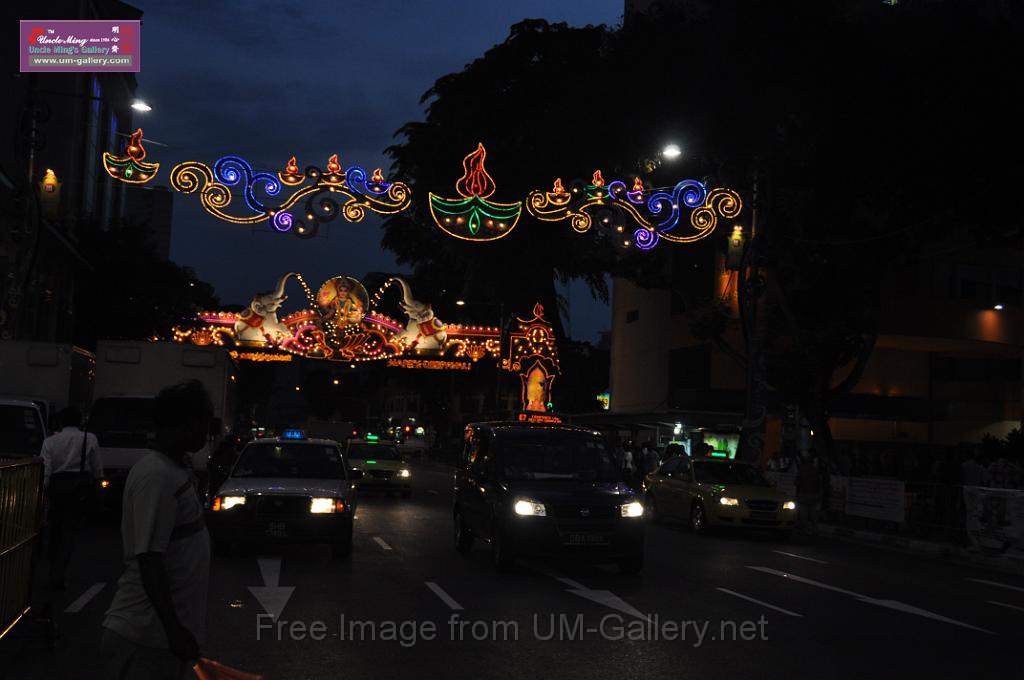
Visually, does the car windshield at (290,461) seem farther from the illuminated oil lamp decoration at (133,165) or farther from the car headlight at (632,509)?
the illuminated oil lamp decoration at (133,165)

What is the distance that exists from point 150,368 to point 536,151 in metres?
32.5

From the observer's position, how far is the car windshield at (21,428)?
1738 cm

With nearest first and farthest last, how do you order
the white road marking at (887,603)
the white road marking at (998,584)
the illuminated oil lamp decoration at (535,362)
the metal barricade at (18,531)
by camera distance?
the metal barricade at (18,531)
the white road marking at (887,603)
the white road marking at (998,584)
the illuminated oil lamp decoration at (535,362)

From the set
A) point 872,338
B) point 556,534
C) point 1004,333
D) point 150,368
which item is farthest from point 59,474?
point 1004,333

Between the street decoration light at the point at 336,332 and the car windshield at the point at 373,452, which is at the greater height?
the street decoration light at the point at 336,332

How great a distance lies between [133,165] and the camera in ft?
89.5

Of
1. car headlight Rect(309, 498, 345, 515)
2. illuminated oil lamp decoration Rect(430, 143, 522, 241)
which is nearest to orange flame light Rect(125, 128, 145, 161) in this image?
illuminated oil lamp decoration Rect(430, 143, 522, 241)

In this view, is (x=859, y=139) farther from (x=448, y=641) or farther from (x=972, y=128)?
(x=448, y=641)

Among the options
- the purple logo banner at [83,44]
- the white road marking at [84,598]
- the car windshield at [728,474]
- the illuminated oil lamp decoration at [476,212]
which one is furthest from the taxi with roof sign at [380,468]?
the white road marking at [84,598]

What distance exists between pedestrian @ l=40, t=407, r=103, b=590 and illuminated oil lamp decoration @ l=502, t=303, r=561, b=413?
36.4 m

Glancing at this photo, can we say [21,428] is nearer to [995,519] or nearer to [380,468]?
[380,468]

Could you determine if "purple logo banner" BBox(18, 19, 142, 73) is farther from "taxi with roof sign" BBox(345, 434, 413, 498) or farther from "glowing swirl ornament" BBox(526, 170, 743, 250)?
"glowing swirl ornament" BBox(526, 170, 743, 250)

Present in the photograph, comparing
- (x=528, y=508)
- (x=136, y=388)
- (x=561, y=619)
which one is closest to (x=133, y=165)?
(x=136, y=388)

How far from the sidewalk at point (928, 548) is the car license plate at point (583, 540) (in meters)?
9.07
